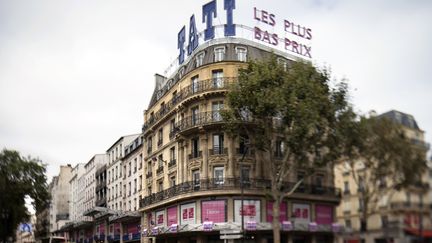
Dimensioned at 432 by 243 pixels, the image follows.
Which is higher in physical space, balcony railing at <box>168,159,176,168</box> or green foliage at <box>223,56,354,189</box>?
green foliage at <box>223,56,354,189</box>

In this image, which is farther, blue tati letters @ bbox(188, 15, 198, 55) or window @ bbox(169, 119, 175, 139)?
window @ bbox(169, 119, 175, 139)

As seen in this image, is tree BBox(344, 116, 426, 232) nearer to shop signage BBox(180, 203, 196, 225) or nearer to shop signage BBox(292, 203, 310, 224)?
shop signage BBox(292, 203, 310, 224)

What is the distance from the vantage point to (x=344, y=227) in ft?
45.2

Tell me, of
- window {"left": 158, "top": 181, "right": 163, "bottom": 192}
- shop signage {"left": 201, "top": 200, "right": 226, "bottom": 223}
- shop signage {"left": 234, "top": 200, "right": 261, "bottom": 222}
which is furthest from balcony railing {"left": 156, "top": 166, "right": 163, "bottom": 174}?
shop signage {"left": 234, "top": 200, "right": 261, "bottom": 222}

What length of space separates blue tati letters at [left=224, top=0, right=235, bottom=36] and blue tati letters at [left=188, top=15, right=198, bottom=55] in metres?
3.58

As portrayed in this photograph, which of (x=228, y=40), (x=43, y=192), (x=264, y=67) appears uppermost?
(x=228, y=40)

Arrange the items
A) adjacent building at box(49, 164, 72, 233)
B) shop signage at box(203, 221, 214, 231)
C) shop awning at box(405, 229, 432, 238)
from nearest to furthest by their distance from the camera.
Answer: shop awning at box(405, 229, 432, 238) < shop signage at box(203, 221, 214, 231) < adjacent building at box(49, 164, 72, 233)

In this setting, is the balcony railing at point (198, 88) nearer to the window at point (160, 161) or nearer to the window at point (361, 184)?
the window at point (160, 161)

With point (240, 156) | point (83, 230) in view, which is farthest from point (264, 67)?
point (83, 230)

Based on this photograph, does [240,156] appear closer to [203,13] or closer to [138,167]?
[203,13]

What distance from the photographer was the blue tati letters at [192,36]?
4753 cm

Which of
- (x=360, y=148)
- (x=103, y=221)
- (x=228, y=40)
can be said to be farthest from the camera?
(x=103, y=221)

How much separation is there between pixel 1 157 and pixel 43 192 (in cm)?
760

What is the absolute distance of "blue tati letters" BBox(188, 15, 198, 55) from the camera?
4753cm
